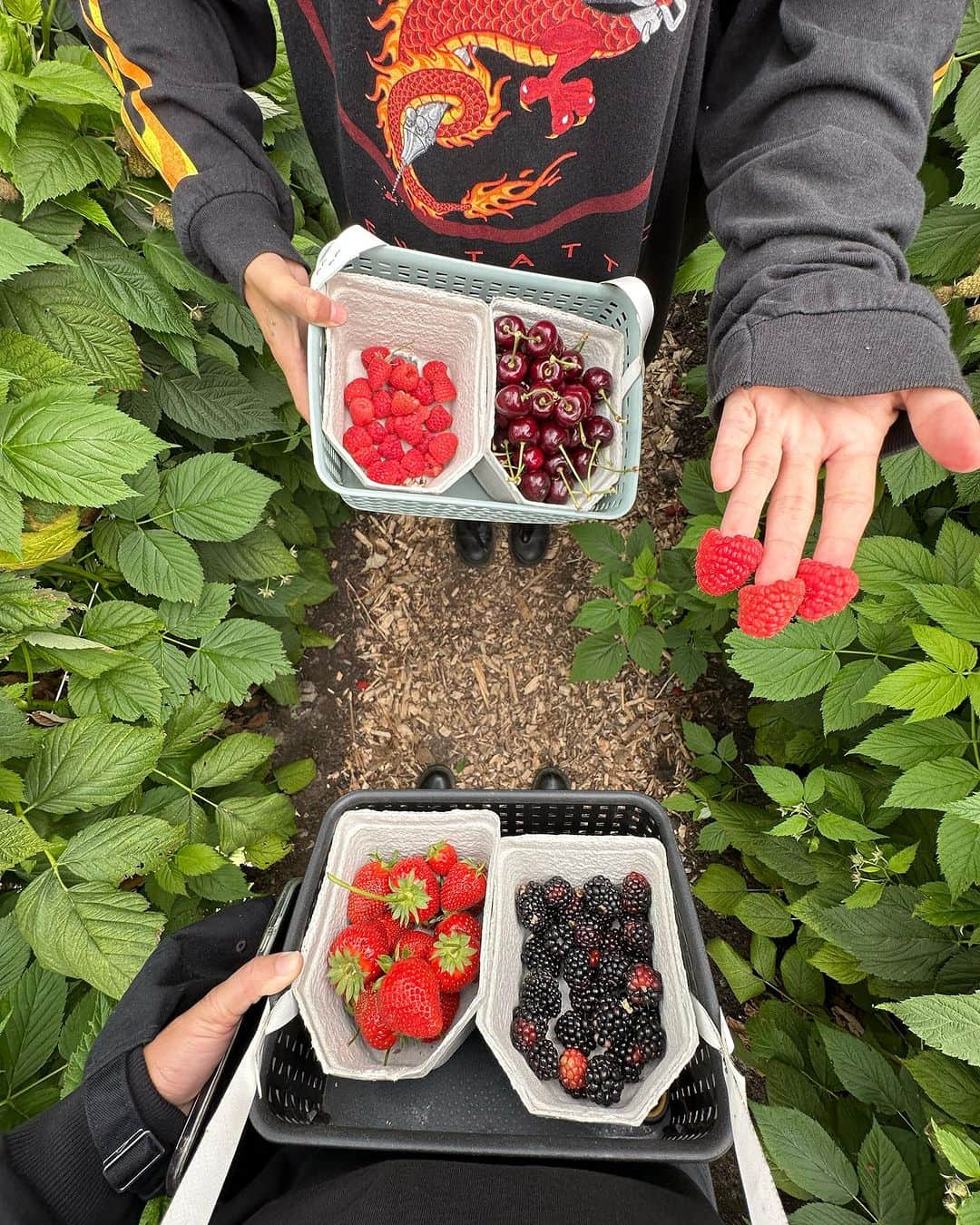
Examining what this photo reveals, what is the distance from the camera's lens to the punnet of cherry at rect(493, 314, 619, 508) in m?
1.41

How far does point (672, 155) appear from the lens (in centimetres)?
123

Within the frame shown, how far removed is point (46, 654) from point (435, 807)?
2.74 ft

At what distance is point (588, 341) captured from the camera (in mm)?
1496

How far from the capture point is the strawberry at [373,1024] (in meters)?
1.24

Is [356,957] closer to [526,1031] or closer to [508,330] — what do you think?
[526,1031]

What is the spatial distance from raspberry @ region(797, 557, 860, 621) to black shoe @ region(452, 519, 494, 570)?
130cm

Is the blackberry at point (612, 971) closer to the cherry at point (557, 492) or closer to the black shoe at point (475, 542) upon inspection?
the cherry at point (557, 492)

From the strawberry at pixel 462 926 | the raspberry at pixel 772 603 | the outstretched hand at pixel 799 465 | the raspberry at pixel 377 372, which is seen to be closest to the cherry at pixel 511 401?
the raspberry at pixel 377 372

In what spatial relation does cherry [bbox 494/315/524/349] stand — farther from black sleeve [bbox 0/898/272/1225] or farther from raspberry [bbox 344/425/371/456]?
black sleeve [bbox 0/898/272/1225]

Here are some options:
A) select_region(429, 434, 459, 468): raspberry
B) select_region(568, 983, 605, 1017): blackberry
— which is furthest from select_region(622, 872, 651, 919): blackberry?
select_region(429, 434, 459, 468): raspberry

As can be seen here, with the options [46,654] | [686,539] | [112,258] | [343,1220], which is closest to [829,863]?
[686,539]

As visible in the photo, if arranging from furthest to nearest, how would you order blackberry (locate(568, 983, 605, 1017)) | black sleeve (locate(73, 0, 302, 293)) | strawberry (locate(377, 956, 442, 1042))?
blackberry (locate(568, 983, 605, 1017)), strawberry (locate(377, 956, 442, 1042)), black sleeve (locate(73, 0, 302, 293))

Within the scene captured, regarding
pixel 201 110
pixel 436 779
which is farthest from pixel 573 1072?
pixel 201 110

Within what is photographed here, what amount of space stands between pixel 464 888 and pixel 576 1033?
12.2 inches
